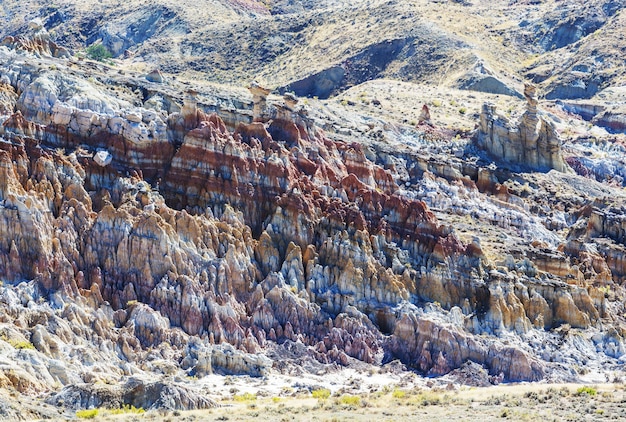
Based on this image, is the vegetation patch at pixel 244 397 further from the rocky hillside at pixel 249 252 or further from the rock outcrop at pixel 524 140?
the rock outcrop at pixel 524 140

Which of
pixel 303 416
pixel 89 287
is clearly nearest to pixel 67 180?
pixel 89 287

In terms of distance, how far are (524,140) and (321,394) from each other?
58361mm

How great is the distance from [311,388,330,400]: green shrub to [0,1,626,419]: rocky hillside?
4717 mm

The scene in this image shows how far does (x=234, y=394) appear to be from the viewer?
71.9m

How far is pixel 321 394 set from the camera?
72500 millimetres

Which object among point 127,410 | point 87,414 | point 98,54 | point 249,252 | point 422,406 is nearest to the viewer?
point 87,414

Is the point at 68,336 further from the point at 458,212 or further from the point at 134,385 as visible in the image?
A: the point at 458,212

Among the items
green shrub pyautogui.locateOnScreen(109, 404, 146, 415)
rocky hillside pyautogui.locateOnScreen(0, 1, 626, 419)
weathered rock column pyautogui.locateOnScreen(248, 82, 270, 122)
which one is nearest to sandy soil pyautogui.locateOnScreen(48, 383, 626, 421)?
green shrub pyautogui.locateOnScreen(109, 404, 146, 415)

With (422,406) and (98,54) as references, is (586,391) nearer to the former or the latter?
(422,406)

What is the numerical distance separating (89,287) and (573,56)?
122 metres

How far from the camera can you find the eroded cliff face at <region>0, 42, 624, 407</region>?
3118 inches

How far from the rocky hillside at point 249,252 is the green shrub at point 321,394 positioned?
15.5ft

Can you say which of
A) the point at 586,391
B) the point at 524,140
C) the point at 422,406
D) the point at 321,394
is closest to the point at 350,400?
the point at 422,406

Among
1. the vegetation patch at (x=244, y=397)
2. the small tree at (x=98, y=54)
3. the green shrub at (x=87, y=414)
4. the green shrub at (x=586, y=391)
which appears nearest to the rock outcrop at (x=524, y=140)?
the green shrub at (x=586, y=391)
